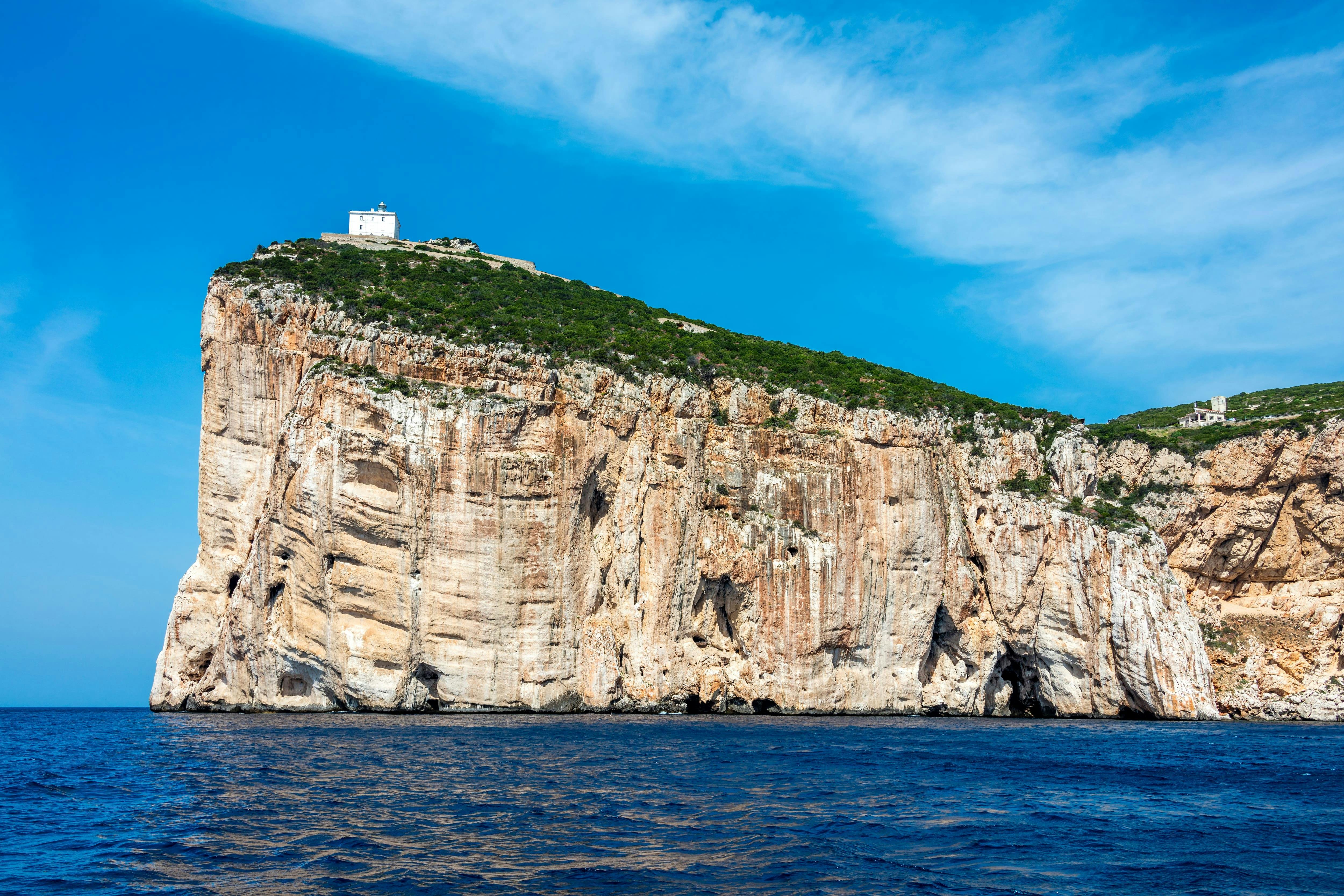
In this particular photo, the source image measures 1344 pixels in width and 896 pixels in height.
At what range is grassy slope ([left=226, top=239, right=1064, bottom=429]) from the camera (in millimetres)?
50219

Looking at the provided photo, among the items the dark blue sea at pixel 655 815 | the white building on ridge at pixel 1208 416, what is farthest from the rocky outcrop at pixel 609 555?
the white building on ridge at pixel 1208 416

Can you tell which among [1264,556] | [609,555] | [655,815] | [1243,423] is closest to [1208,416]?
[1243,423]

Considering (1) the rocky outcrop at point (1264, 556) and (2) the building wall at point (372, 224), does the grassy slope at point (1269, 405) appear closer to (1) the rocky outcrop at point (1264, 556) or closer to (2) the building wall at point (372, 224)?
(1) the rocky outcrop at point (1264, 556)

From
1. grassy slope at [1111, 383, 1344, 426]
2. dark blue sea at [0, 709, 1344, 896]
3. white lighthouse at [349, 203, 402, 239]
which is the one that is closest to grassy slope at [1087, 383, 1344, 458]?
grassy slope at [1111, 383, 1344, 426]

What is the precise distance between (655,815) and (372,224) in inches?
2380

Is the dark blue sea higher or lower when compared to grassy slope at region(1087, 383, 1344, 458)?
lower

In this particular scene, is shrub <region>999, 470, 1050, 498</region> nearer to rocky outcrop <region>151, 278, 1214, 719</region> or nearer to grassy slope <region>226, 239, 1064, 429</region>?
rocky outcrop <region>151, 278, 1214, 719</region>

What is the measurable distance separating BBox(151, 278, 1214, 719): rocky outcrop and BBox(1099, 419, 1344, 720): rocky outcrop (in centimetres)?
620

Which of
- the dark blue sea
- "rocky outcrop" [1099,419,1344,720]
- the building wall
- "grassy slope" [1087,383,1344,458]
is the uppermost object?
the building wall

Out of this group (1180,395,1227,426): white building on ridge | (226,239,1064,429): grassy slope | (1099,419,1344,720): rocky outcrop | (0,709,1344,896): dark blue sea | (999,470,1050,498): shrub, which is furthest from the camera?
(1180,395,1227,426): white building on ridge

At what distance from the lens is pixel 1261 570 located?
185 feet

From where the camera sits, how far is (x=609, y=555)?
47.9 metres

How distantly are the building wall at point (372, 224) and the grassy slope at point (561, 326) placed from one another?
6993 millimetres

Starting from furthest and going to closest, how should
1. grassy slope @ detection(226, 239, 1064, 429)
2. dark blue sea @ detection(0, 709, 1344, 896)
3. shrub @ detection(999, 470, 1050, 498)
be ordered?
1. shrub @ detection(999, 470, 1050, 498)
2. grassy slope @ detection(226, 239, 1064, 429)
3. dark blue sea @ detection(0, 709, 1344, 896)
